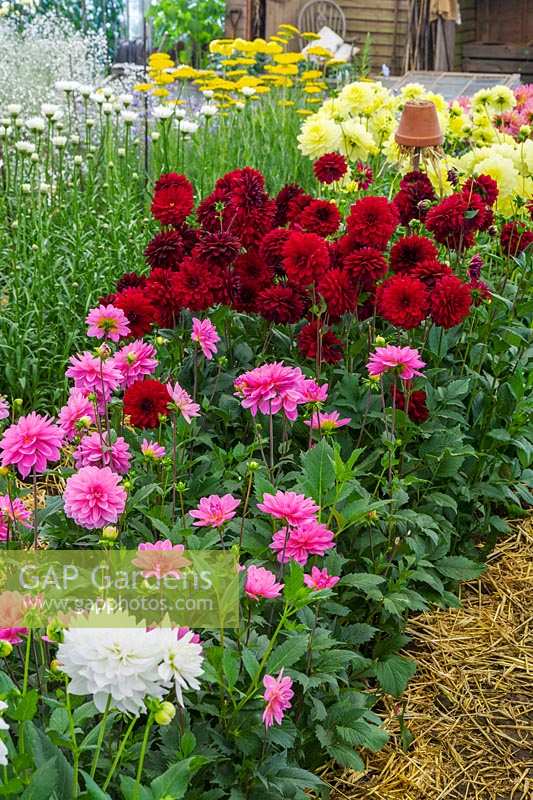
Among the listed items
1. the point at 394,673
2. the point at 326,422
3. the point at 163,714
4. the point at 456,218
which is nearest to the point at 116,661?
the point at 163,714

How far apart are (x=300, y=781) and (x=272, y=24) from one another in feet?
40.3

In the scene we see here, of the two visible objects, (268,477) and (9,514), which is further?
(268,477)

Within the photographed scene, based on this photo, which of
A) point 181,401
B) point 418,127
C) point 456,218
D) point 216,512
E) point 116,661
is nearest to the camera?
point 116,661

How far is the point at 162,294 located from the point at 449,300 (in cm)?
64

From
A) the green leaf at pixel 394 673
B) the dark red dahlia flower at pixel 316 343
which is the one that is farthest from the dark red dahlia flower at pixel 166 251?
the green leaf at pixel 394 673

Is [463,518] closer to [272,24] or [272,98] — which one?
[272,98]

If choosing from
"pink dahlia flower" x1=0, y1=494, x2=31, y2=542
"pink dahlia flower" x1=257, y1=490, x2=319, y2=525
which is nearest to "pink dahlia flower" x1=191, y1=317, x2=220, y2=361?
"pink dahlia flower" x1=0, y1=494, x2=31, y2=542

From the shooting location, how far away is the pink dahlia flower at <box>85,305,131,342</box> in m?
2.04

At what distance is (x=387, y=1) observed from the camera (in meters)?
13.2

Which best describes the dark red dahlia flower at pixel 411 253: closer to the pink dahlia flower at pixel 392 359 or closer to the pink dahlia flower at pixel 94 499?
the pink dahlia flower at pixel 392 359

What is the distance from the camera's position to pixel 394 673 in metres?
2.09

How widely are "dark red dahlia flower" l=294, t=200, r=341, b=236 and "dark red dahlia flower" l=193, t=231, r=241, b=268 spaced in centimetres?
24

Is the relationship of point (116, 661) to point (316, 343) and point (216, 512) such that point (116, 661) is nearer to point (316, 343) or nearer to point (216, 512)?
point (216, 512)

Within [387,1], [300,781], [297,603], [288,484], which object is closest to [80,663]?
[297,603]
